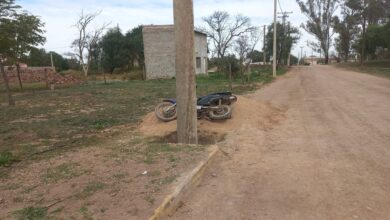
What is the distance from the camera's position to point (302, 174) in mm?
5629

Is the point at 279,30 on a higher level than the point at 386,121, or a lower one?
higher

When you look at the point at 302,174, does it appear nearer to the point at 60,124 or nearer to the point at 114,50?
the point at 60,124

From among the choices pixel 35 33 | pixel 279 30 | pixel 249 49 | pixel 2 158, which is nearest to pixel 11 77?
pixel 35 33

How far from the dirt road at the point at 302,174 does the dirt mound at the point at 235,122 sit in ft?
1.17

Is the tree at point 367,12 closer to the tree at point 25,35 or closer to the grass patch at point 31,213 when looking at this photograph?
the tree at point 25,35

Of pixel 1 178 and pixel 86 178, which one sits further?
pixel 1 178

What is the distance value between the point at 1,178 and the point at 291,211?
403cm

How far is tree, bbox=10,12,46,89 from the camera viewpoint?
2412 centimetres

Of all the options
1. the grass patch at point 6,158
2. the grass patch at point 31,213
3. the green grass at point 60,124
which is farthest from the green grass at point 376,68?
the grass patch at point 31,213

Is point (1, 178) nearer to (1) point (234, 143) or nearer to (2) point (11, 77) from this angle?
(1) point (234, 143)

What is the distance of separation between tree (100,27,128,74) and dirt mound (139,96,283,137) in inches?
1542

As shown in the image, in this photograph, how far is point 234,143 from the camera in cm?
771

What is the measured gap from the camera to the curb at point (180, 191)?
14.1ft

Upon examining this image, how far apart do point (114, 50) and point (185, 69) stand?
4299 centimetres
